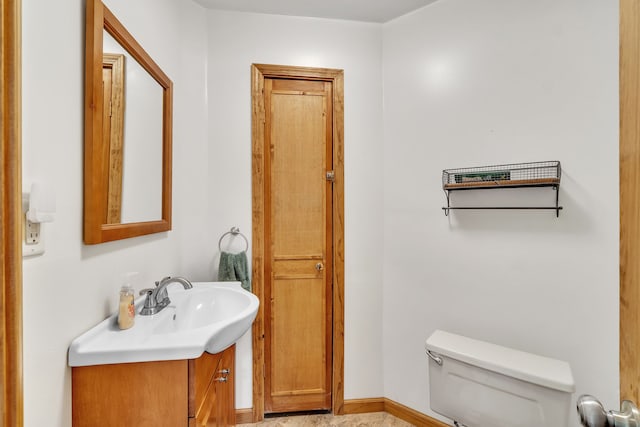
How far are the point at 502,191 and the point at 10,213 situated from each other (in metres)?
1.80

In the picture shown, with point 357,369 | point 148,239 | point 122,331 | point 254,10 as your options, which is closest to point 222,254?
point 148,239

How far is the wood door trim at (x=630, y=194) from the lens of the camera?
1.64 ft

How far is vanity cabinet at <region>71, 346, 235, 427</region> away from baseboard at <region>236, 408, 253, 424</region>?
109 centimetres

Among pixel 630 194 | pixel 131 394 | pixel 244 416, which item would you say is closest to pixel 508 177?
pixel 630 194

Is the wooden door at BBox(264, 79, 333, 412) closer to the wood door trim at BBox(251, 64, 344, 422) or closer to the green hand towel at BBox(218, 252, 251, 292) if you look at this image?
the wood door trim at BBox(251, 64, 344, 422)

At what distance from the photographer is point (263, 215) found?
193 cm

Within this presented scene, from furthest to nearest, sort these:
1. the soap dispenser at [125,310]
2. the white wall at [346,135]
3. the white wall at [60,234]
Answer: the white wall at [346,135] < the soap dispenser at [125,310] < the white wall at [60,234]

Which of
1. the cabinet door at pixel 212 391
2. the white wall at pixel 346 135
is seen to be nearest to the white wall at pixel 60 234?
the cabinet door at pixel 212 391

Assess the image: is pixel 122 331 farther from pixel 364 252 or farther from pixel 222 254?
pixel 364 252

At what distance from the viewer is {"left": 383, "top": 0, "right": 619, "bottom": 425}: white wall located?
1.34m

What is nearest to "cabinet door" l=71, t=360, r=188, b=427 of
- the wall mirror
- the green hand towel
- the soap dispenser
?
the soap dispenser

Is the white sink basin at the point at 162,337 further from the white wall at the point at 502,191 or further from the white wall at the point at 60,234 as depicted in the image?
the white wall at the point at 502,191

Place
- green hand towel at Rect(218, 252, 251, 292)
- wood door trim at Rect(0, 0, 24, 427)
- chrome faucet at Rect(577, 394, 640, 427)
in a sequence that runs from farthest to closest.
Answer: green hand towel at Rect(218, 252, 251, 292)
wood door trim at Rect(0, 0, 24, 427)
chrome faucet at Rect(577, 394, 640, 427)

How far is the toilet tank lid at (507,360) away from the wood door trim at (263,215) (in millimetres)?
661
